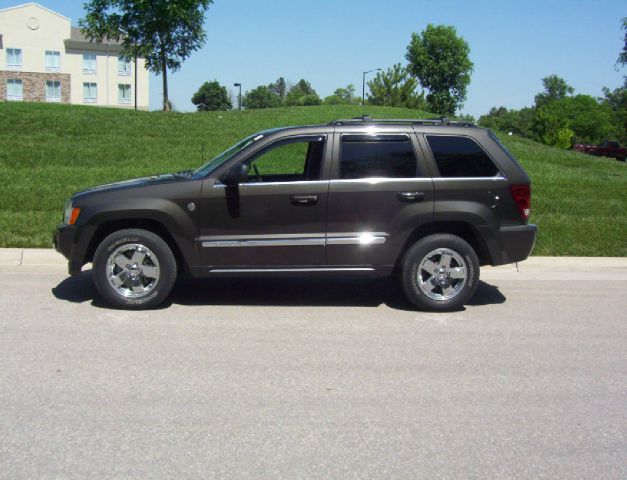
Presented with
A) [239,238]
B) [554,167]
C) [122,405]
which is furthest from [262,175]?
[554,167]

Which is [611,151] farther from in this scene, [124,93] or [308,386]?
[308,386]

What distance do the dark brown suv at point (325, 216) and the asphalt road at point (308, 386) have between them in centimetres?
44

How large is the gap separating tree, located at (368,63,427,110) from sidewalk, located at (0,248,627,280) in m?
61.1

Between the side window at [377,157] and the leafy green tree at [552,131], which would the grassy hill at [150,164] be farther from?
the leafy green tree at [552,131]

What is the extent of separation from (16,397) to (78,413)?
536 mm

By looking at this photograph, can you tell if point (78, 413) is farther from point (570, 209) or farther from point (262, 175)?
point (570, 209)

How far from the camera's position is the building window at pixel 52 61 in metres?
73.8

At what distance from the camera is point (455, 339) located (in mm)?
6277

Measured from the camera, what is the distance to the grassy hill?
432 inches

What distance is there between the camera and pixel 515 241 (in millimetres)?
7129

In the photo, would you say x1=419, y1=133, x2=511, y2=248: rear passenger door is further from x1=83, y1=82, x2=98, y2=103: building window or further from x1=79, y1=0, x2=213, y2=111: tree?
x1=83, y1=82, x2=98, y2=103: building window

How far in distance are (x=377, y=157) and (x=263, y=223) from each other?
1.35 metres

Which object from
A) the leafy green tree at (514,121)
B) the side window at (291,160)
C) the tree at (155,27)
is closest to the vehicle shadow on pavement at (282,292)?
the side window at (291,160)

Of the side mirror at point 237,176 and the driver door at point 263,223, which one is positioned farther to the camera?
the driver door at point 263,223
